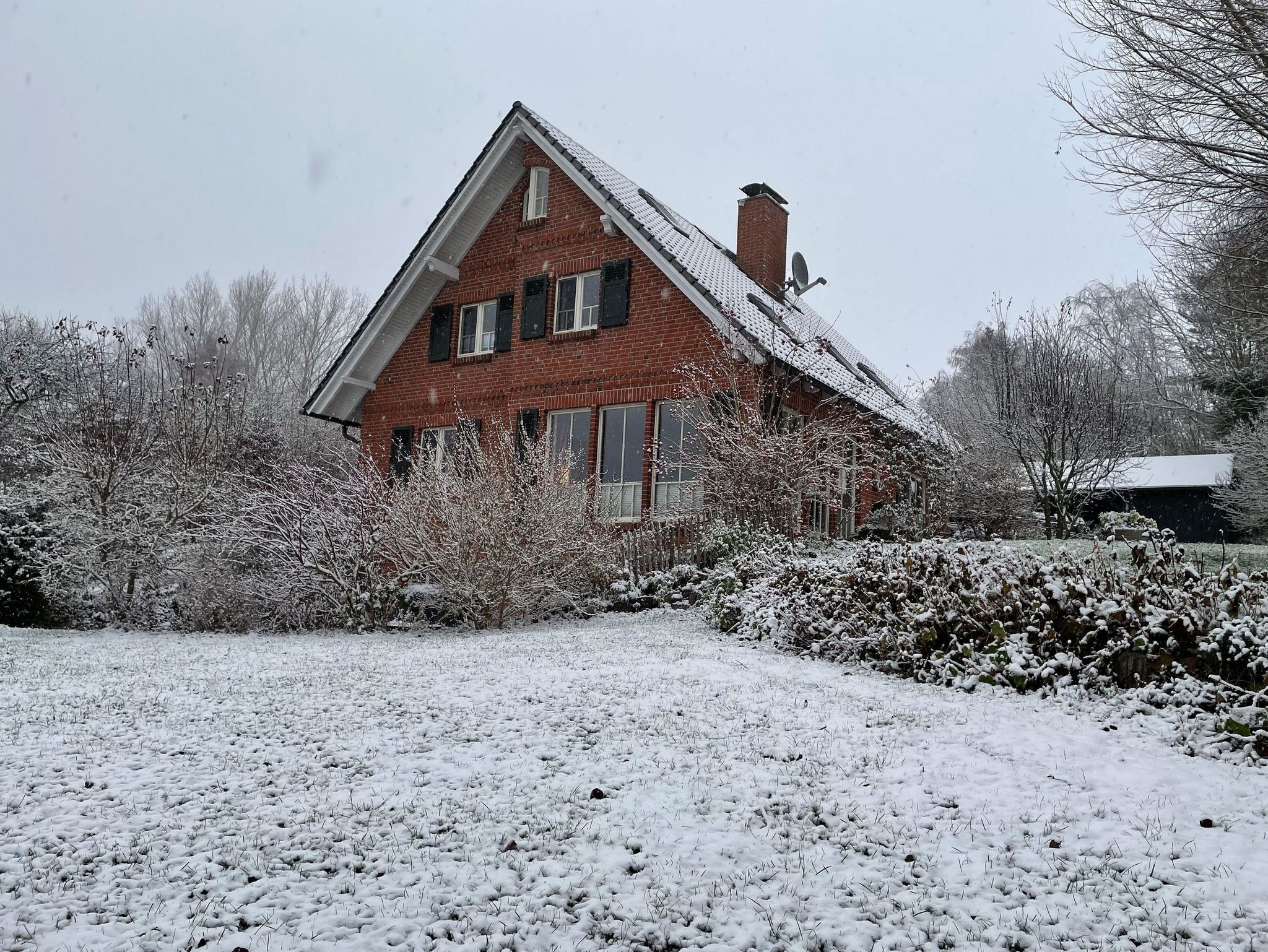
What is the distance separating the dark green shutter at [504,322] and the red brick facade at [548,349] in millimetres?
104

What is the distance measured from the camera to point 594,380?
1476 cm

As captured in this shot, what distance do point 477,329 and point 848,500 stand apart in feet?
23.8

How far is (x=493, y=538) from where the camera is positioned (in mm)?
9430

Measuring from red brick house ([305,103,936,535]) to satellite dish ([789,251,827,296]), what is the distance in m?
0.63

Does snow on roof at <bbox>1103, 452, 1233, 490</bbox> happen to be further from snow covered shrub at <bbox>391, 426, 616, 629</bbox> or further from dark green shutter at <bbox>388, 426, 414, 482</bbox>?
snow covered shrub at <bbox>391, 426, 616, 629</bbox>

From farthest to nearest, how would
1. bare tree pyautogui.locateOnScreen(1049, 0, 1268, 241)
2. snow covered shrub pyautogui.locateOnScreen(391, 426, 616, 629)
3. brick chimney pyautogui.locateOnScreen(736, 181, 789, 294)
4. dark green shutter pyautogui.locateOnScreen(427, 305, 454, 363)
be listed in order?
brick chimney pyautogui.locateOnScreen(736, 181, 789, 294) < dark green shutter pyautogui.locateOnScreen(427, 305, 454, 363) < snow covered shrub pyautogui.locateOnScreen(391, 426, 616, 629) < bare tree pyautogui.locateOnScreen(1049, 0, 1268, 241)

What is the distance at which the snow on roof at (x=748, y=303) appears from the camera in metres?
13.3

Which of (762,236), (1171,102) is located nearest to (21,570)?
(762,236)

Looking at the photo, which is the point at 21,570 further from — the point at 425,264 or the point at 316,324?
the point at 316,324

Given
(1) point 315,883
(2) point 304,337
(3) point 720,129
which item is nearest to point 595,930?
(1) point 315,883

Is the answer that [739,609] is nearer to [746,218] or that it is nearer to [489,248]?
[489,248]

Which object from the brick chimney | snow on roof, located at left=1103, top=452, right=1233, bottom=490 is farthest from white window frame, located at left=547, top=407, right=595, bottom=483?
Result: snow on roof, located at left=1103, top=452, right=1233, bottom=490

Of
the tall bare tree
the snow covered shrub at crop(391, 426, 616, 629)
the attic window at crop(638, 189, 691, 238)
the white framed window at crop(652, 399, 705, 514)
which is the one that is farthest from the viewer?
the tall bare tree

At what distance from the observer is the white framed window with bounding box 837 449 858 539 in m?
14.2
